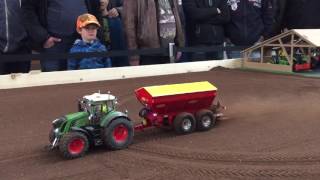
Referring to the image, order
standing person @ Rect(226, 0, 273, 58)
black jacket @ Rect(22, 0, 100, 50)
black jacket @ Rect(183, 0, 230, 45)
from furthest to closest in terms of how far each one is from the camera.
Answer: standing person @ Rect(226, 0, 273, 58)
black jacket @ Rect(183, 0, 230, 45)
black jacket @ Rect(22, 0, 100, 50)

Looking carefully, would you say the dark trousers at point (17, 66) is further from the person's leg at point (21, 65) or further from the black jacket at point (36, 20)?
the black jacket at point (36, 20)

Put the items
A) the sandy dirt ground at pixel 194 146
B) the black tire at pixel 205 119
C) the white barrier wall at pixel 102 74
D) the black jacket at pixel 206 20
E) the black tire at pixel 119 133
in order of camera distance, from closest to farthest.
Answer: the sandy dirt ground at pixel 194 146 → the black tire at pixel 119 133 → the black tire at pixel 205 119 → the white barrier wall at pixel 102 74 → the black jacket at pixel 206 20

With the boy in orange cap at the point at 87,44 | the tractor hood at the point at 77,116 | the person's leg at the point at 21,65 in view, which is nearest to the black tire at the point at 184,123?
the tractor hood at the point at 77,116

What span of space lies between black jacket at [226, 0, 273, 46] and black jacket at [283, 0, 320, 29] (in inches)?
12.1

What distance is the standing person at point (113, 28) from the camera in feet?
16.8

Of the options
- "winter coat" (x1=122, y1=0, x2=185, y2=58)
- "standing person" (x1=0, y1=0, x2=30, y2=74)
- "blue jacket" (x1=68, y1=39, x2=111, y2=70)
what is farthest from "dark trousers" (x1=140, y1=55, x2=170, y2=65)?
"standing person" (x1=0, y1=0, x2=30, y2=74)

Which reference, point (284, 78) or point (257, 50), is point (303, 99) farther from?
point (257, 50)

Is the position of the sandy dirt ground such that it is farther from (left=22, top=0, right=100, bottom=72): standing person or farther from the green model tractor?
(left=22, top=0, right=100, bottom=72): standing person

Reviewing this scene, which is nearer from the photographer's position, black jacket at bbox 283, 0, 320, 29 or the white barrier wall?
the white barrier wall

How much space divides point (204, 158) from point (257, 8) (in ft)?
13.0

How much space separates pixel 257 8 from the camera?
589 centimetres

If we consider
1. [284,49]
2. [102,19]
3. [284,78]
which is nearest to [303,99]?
[284,78]

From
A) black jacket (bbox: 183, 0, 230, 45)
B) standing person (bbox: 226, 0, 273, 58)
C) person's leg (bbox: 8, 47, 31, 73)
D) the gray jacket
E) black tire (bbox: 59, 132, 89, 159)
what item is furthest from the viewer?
standing person (bbox: 226, 0, 273, 58)

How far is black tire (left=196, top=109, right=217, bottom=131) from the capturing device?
2650 mm
